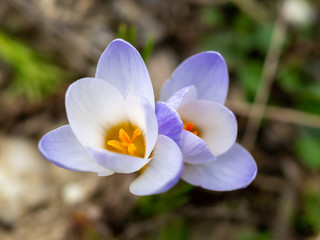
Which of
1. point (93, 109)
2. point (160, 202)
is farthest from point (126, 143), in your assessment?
point (160, 202)

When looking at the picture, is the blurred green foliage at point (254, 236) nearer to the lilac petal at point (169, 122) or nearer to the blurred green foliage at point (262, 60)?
the blurred green foliage at point (262, 60)

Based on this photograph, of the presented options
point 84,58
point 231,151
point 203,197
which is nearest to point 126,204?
point 203,197

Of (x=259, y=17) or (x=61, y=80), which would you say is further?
(x=259, y=17)

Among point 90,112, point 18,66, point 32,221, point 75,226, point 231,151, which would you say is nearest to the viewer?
point 90,112

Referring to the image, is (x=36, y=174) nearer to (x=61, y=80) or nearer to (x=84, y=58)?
(x=61, y=80)

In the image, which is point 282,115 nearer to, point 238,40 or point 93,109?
point 238,40

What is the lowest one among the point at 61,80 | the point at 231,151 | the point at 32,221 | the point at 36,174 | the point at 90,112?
the point at 32,221

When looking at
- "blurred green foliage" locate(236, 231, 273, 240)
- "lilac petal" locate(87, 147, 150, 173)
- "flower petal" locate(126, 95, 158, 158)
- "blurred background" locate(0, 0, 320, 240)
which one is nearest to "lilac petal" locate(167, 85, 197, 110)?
"flower petal" locate(126, 95, 158, 158)
